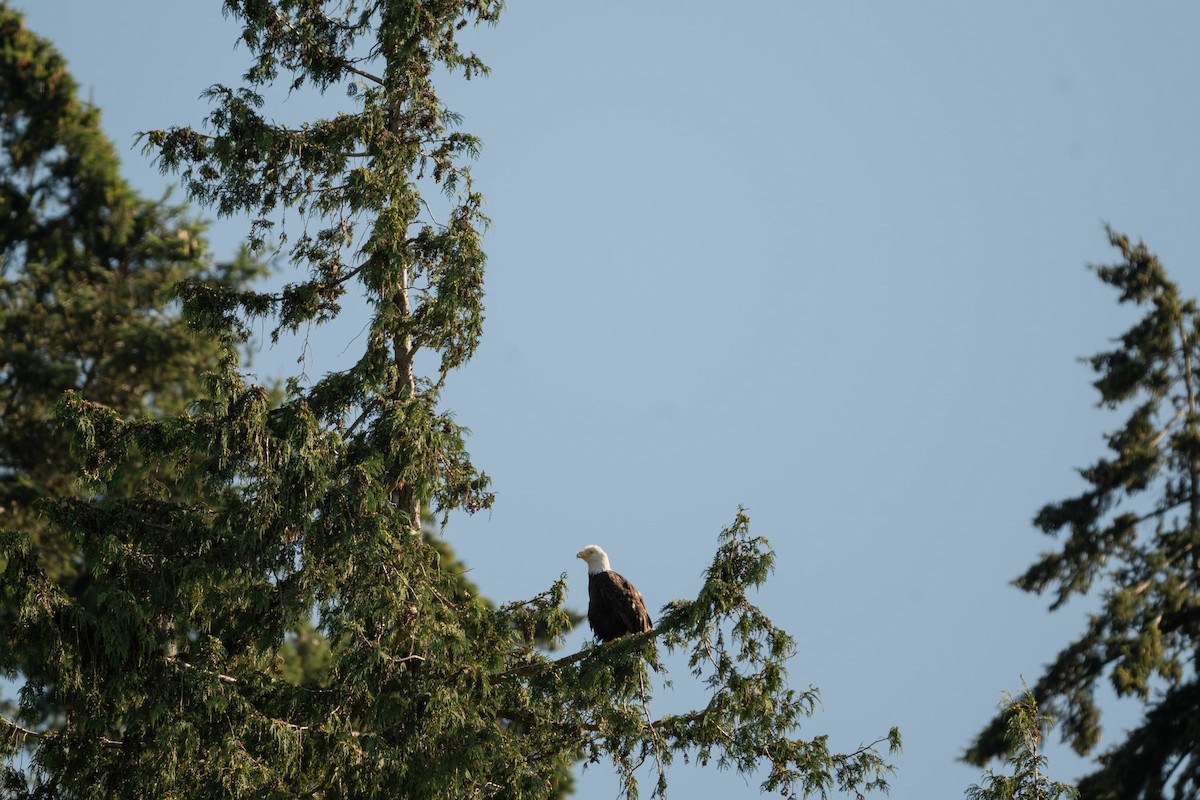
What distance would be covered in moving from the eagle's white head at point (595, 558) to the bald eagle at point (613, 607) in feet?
0.17

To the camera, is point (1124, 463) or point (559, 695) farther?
point (1124, 463)

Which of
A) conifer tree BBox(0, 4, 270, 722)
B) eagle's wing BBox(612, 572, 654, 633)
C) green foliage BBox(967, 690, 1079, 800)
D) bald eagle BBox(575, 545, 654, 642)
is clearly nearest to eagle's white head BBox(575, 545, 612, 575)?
bald eagle BBox(575, 545, 654, 642)

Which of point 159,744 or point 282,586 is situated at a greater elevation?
point 282,586

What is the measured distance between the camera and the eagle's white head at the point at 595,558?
13.7 meters

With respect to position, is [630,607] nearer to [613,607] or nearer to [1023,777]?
[613,607]

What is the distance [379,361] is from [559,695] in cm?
285

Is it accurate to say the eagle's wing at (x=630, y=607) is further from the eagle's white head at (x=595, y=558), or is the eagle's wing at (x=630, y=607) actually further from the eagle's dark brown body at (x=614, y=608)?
the eagle's white head at (x=595, y=558)

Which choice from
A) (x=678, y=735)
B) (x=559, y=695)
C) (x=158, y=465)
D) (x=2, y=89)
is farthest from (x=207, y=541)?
(x=2, y=89)

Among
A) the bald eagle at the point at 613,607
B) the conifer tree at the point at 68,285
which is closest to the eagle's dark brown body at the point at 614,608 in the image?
the bald eagle at the point at 613,607

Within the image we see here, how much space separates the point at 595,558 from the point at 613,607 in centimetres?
64

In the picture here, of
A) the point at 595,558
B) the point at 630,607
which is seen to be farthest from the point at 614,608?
the point at 595,558

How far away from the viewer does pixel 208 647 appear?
34.0 ft

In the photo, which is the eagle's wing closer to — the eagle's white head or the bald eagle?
the bald eagle

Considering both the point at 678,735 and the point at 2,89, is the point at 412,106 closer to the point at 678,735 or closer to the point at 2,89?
the point at 678,735
